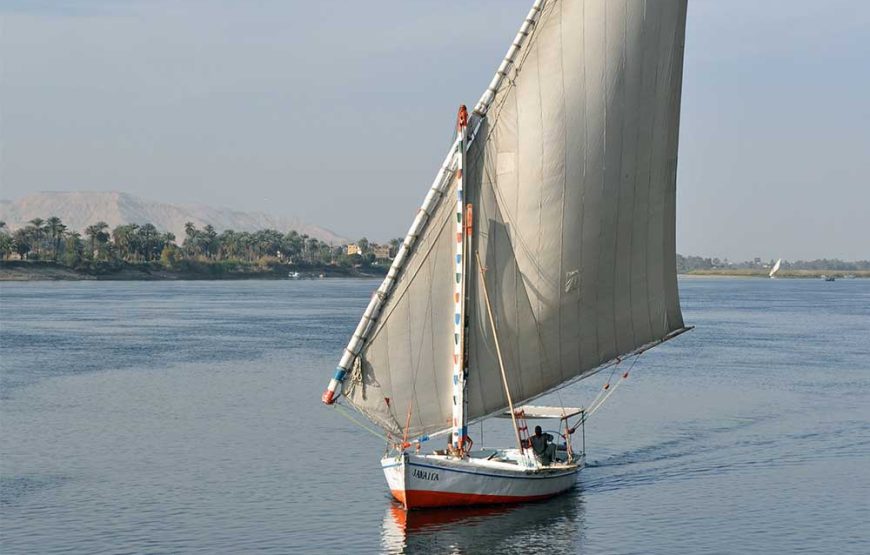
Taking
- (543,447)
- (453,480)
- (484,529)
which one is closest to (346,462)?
(543,447)

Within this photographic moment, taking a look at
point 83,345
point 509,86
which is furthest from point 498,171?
point 83,345

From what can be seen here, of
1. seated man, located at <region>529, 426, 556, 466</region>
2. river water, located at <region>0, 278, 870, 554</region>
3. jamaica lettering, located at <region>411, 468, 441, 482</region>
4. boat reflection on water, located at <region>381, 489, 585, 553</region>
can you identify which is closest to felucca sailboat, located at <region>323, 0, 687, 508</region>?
jamaica lettering, located at <region>411, 468, 441, 482</region>

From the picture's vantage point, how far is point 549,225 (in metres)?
35.8

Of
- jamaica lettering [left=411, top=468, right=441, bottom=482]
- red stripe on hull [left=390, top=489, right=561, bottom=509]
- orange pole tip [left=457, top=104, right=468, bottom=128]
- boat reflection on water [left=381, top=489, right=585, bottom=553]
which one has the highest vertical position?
orange pole tip [left=457, top=104, right=468, bottom=128]

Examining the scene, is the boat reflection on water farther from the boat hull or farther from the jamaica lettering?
the jamaica lettering

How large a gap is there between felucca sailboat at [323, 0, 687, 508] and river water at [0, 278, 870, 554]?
10.9 ft

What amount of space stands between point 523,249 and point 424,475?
7236mm

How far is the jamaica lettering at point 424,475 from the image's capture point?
117 feet

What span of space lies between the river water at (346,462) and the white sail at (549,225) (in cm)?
462

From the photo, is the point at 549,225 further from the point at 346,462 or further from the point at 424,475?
the point at 346,462

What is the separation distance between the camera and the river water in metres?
35.7

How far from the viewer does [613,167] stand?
3625 centimetres

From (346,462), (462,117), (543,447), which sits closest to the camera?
(462,117)

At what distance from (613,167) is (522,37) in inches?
194
